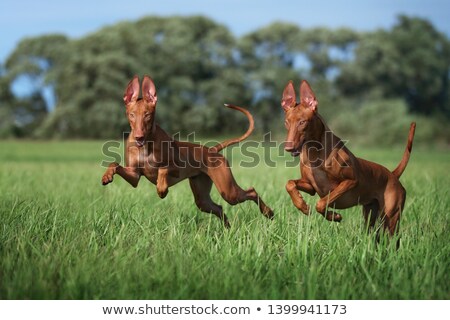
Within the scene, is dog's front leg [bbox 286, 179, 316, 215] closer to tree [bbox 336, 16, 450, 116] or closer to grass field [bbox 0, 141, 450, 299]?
grass field [bbox 0, 141, 450, 299]

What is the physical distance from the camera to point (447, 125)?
1094 inches

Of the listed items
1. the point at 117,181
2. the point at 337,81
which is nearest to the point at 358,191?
the point at 117,181

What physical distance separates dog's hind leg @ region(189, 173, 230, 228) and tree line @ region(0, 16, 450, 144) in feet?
70.3

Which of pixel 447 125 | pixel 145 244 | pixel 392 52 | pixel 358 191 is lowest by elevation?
pixel 145 244

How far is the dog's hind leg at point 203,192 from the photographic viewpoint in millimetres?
5496

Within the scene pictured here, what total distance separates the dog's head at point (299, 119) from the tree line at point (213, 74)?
887 inches

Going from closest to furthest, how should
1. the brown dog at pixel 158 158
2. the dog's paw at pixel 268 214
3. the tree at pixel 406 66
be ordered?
the brown dog at pixel 158 158
the dog's paw at pixel 268 214
the tree at pixel 406 66

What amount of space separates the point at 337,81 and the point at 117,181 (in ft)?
98.4

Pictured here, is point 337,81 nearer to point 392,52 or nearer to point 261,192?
point 392,52

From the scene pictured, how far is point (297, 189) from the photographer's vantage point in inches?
183

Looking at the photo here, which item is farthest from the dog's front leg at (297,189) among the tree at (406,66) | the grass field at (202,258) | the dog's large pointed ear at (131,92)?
the tree at (406,66)

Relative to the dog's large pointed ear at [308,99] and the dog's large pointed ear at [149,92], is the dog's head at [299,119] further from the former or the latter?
the dog's large pointed ear at [149,92]
